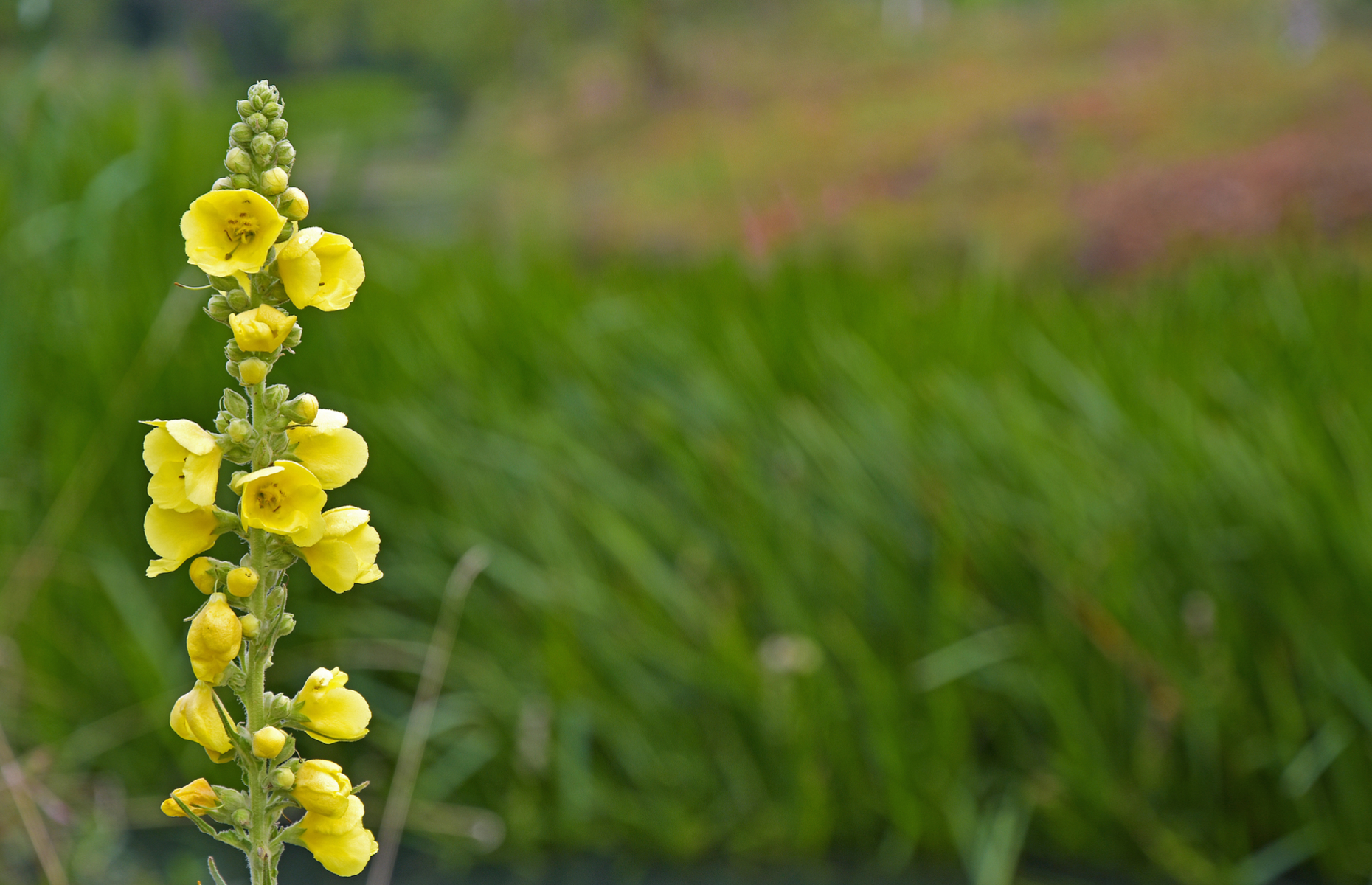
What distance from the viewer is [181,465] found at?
24 cm

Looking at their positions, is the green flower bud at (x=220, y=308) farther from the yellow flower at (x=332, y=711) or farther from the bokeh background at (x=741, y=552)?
the bokeh background at (x=741, y=552)

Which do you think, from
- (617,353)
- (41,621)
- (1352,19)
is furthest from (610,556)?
(1352,19)

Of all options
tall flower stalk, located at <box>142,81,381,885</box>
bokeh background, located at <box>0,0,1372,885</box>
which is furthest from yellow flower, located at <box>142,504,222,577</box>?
bokeh background, located at <box>0,0,1372,885</box>

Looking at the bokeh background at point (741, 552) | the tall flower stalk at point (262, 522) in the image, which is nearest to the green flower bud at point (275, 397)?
the tall flower stalk at point (262, 522)

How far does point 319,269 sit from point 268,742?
90mm

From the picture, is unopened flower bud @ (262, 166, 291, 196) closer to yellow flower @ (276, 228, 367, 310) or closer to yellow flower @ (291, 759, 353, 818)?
yellow flower @ (276, 228, 367, 310)

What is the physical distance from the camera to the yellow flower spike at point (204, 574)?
0.25 m

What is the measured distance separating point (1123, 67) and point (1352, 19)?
0.65 meters

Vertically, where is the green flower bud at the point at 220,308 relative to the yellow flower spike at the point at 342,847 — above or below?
above

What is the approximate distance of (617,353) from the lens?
1.84 meters

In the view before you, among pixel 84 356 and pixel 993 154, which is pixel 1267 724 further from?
pixel 993 154

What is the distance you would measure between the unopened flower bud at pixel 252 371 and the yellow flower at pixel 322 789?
2.9 inches

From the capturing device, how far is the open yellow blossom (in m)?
0.23

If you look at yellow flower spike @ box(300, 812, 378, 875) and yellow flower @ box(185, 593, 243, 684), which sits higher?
yellow flower @ box(185, 593, 243, 684)
